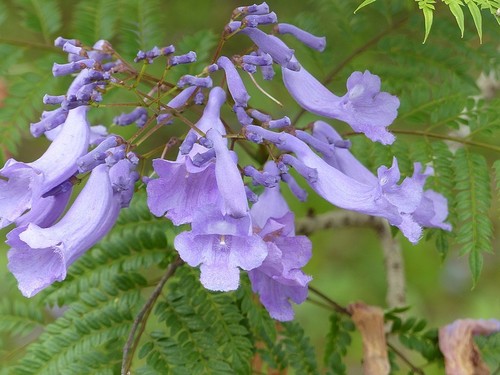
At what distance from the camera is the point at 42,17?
3.64m

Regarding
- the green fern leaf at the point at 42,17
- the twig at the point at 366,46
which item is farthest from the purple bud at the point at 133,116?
the green fern leaf at the point at 42,17

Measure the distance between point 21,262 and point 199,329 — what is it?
80cm

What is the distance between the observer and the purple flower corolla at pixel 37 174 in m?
2.29

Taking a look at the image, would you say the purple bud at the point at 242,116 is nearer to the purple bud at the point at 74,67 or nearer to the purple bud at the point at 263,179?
the purple bud at the point at 263,179

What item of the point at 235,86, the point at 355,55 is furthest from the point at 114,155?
the point at 355,55

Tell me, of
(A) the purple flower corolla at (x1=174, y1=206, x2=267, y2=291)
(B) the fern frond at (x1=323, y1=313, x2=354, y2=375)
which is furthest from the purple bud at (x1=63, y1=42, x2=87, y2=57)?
(B) the fern frond at (x1=323, y1=313, x2=354, y2=375)

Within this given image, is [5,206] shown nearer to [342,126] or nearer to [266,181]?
[266,181]

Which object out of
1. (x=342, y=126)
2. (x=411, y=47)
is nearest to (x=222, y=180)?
(x=411, y=47)

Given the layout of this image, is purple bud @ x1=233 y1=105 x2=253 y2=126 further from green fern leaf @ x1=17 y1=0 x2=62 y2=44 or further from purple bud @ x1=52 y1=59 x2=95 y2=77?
green fern leaf @ x1=17 y1=0 x2=62 y2=44

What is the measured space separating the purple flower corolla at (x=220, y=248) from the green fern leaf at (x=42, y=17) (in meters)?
1.87

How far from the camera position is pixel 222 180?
216 centimetres

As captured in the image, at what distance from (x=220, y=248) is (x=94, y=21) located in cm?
183

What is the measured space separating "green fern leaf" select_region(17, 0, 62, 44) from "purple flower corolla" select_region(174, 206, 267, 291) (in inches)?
73.4

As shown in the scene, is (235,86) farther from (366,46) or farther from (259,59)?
(366,46)
